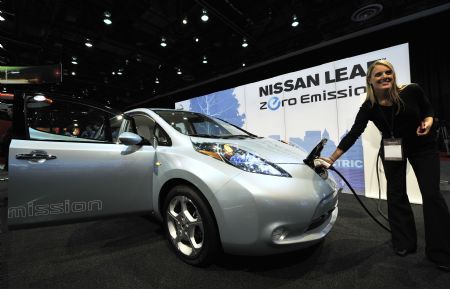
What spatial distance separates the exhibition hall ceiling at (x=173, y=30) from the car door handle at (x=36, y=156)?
14.7 feet

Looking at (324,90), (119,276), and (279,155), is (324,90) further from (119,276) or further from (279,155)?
(119,276)

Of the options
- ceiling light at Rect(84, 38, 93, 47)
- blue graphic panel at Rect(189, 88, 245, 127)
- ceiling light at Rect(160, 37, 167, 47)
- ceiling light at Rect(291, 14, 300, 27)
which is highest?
ceiling light at Rect(160, 37, 167, 47)

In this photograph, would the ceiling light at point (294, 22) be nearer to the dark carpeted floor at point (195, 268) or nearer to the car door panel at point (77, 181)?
the dark carpeted floor at point (195, 268)

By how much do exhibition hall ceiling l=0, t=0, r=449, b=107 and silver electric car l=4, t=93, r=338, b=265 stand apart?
13.7 feet

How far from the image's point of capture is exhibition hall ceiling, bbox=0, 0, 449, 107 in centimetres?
529

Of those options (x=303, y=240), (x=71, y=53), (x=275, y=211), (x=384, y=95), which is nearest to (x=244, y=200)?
(x=275, y=211)

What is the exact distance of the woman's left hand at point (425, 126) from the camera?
1.66 meters

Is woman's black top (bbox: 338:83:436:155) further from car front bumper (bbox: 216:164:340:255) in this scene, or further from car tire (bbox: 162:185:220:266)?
car tire (bbox: 162:185:220:266)

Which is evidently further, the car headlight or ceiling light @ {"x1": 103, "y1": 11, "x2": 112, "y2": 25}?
ceiling light @ {"x1": 103, "y1": 11, "x2": 112, "y2": 25}

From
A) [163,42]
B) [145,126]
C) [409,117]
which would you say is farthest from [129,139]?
[163,42]

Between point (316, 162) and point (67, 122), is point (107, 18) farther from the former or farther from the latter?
point (316, 162)

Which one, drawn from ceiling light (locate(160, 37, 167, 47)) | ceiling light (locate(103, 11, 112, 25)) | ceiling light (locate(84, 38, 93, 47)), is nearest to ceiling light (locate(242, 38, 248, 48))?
ceiling light (locate(160, 37, 167, 47))

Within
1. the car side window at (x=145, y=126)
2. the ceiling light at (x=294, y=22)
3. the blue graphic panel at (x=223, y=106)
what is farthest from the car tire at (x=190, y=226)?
the ceiling light at (x=294, y=22)

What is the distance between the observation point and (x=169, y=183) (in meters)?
1.87
